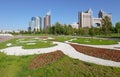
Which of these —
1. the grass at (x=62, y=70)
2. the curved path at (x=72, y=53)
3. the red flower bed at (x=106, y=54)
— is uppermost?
the red flower bed at (x=106, y=54)

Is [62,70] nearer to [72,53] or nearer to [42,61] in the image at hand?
[42,61]

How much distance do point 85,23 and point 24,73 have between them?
564ft

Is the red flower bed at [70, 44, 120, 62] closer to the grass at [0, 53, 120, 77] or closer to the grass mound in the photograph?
the grass at [0, 53, 120, 77]

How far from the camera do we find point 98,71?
32.7ft

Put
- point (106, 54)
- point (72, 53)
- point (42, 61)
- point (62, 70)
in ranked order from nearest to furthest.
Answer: point (62, 70) → point (42, 61) → point (106, 54) → point (72, 53)

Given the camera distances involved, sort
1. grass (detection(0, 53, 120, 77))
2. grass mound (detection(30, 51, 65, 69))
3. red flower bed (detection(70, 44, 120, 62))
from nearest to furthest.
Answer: grass (detection(0, 53, 120, 77)) < grass mound (detection(30, 51, 65, 69)) < red flower bed (detection(70, 44, 120, 62))

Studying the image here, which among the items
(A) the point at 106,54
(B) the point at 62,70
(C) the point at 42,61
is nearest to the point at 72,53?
(A) the point at 106,54

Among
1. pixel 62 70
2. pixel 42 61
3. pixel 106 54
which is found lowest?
pixel 62 70

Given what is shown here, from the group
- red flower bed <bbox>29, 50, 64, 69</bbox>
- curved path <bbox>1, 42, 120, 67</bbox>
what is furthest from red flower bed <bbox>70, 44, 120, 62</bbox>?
red flower bed <bbox>29, 50, 64, 69</bbox>

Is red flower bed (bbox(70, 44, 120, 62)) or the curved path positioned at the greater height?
red flower bed (bbox(70, 44, 120, 62))

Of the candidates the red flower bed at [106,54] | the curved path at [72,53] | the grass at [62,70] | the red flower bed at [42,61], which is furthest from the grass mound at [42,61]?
the red flower bed at [106,54]

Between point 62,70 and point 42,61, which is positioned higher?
point 42,61

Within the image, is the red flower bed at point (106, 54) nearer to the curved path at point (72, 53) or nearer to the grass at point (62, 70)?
the curved path at point (72, 53)

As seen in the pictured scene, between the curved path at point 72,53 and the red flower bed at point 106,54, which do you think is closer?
the curved path at point 72,53
